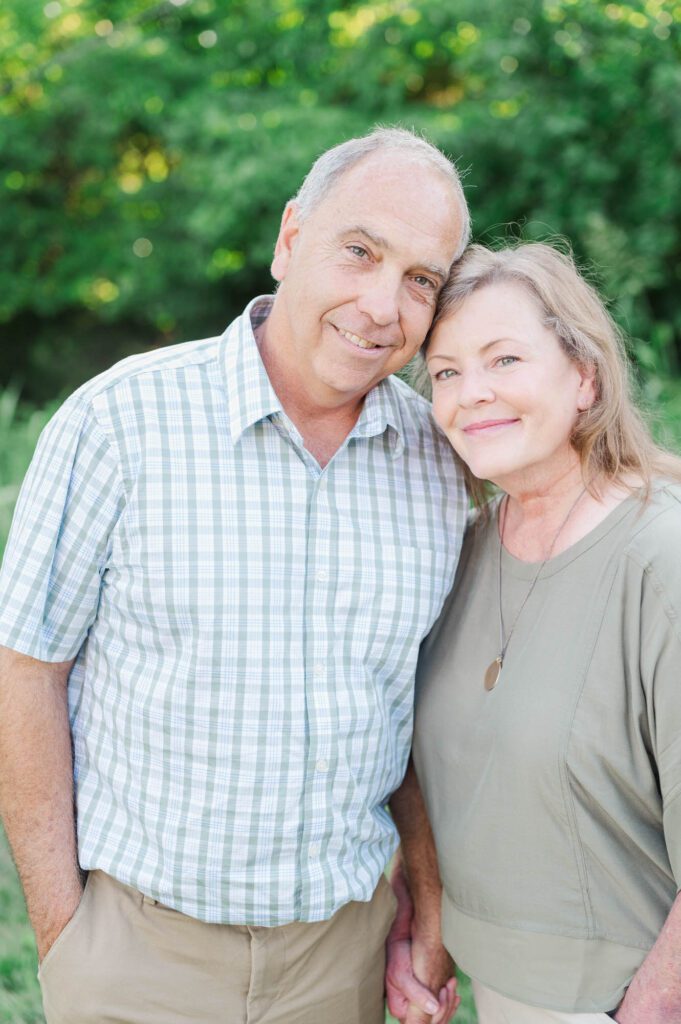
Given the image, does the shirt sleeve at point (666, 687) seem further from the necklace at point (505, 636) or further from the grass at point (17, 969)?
the grass at point (17, 969)

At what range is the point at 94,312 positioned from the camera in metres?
13.1

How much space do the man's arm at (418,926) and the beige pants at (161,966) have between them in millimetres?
325

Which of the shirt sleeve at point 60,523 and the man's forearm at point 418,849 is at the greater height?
the shirt sleeve at point 60,523

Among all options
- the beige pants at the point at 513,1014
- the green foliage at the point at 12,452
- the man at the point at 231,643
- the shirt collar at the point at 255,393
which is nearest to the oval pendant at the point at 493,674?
the man at the point at 231,643

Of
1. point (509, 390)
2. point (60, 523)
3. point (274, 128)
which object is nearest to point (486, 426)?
point (509, 390)

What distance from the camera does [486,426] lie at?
2043mm

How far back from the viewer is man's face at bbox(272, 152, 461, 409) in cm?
207

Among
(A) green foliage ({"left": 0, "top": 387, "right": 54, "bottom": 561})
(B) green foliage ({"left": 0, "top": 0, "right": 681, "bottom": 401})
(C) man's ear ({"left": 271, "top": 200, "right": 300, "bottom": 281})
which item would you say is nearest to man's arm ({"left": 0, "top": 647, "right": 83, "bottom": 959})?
(C) man's ear ({"left": 271, "top": 200, "right": 300, "bottom": 281})

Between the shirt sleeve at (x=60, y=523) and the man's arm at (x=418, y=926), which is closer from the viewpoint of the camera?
the shirt sleeve at (x=60, y=523)

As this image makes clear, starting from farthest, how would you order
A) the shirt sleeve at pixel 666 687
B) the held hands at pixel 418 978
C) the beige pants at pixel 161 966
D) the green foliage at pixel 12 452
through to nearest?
the green foliage at pixel 12 452
the held hands at pixel 418 978
the beige pants at pixel 161 966
the shirt sleeve at pixel 666 687

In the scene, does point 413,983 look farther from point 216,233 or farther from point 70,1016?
point 216,233

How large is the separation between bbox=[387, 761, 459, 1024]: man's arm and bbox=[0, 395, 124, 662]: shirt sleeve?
931 mm

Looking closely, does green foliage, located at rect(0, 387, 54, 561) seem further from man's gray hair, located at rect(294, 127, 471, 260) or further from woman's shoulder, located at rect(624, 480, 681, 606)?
woman's shoulder, located at rect(624, 480, 681, 606)

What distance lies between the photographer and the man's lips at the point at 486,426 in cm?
202
